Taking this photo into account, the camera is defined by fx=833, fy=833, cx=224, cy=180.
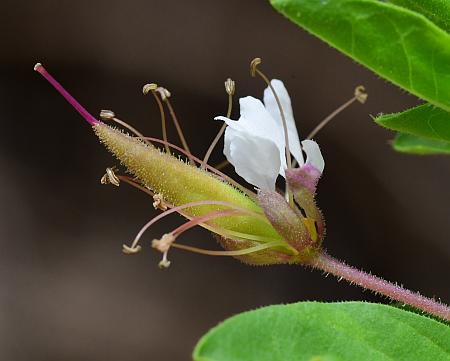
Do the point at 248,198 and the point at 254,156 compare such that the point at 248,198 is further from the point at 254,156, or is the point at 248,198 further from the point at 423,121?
the point at 423,121

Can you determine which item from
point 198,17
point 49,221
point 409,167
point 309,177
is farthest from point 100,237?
point 309,177

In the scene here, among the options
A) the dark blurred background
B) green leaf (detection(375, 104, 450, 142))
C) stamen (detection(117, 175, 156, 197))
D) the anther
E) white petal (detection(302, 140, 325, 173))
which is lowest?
the dark blurred background

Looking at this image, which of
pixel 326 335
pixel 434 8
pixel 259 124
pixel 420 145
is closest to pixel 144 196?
pixel 420 145

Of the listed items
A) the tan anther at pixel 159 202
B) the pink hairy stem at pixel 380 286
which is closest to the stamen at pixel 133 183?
the tan anther at pixel 159 202

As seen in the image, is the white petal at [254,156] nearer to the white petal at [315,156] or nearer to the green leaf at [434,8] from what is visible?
the white petal at [315,156]

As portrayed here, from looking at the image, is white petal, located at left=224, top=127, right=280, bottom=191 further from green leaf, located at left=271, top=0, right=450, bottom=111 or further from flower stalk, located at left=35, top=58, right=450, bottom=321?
green leaf, located at left=271, top=0, right=450, bottom=111

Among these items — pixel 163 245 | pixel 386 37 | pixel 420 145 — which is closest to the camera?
pixel 386 37

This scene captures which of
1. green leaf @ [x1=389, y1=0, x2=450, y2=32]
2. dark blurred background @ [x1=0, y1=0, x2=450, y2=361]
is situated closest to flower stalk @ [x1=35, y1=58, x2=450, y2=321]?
green leaf @ [x1=389, y1=0, x2=450, y2=32]

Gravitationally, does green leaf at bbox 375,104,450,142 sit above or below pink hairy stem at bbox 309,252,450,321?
above
